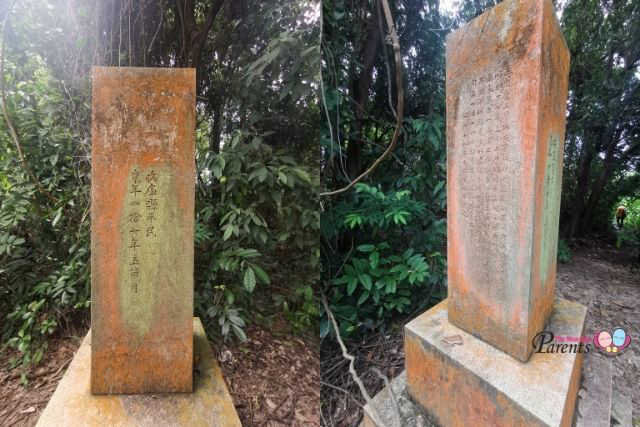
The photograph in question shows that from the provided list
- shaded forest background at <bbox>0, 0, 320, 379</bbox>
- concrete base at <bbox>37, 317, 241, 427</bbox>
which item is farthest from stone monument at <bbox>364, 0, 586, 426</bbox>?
shaded forest background at <bbox>0, 0, 320, 379</bbox>

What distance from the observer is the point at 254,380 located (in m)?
2.14

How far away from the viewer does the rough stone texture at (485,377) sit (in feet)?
3.85

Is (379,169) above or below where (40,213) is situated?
above

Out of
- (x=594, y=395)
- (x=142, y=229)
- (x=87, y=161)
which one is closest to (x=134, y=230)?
(x=142, y=229)

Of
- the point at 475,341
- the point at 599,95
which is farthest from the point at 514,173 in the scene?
the point at 599,95

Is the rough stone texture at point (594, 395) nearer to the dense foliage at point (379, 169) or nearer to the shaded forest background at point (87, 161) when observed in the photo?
the dense foliage at point (379, 169)

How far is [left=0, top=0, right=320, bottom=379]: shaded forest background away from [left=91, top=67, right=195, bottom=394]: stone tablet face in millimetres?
591

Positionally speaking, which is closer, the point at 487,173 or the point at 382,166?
the point at 487,173

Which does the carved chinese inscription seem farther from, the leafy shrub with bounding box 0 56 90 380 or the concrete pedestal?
the leafy shrub with bounding box 0 56 90 380

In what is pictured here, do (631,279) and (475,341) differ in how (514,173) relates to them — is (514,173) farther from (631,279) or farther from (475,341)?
(631,279)

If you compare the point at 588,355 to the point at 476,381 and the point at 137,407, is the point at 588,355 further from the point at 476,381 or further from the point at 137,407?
the point at 137,407

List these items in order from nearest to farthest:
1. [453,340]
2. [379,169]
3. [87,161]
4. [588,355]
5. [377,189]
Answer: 1. [453,340]
2. [588,355]
3. [87,161]
4. [377,189]
5. [379,169]

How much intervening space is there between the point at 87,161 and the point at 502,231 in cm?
251

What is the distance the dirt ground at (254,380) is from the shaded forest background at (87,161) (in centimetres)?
13
